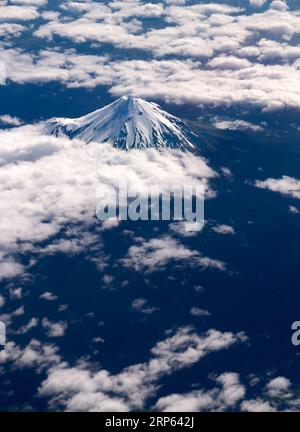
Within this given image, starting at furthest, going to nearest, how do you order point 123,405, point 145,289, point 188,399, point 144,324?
point 145,289, point 144,324, point 188,399, point 123,405

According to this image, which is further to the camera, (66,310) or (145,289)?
(145,289)

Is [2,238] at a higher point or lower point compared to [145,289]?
higher

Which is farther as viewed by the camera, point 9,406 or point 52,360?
point 52,360

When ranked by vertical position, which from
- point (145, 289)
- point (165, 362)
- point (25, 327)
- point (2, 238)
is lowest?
point (165, 362)

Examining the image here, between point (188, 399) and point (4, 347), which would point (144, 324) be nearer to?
point (188, 399)
